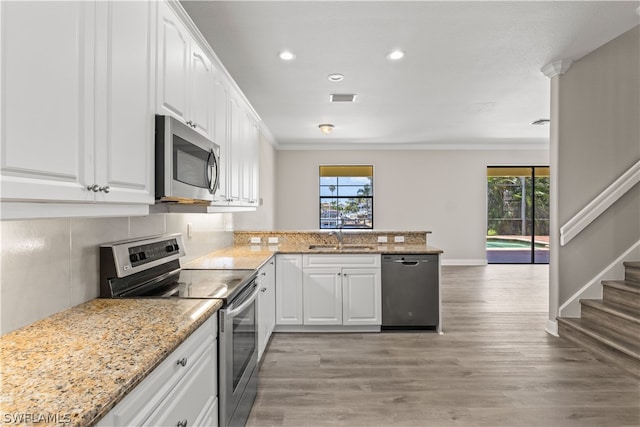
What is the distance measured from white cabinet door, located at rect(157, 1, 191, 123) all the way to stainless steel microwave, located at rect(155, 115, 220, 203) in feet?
0.34

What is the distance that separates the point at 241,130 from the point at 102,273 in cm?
182

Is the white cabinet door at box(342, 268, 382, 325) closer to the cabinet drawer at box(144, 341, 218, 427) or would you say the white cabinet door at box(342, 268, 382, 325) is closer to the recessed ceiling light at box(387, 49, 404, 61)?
the recessed ceiling light at box(387, 49, 404, 61)

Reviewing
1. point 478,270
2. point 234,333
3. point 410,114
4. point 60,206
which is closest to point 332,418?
point 234,333

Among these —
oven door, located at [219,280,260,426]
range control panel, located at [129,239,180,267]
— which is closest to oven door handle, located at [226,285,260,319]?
oven door, located at [219,280,260,426]

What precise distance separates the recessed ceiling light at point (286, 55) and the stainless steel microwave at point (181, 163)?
148 cm

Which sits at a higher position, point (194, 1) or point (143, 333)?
point (194, 1)

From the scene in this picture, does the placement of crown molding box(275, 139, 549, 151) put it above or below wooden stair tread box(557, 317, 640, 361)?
above

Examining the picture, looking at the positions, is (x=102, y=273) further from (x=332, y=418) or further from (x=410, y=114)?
(x=410, y=114)

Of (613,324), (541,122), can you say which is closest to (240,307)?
(613,324)

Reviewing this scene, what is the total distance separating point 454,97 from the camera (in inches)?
184

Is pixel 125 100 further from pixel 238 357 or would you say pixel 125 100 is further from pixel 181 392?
pixel 238 357

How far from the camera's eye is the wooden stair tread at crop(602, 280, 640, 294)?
3.25m

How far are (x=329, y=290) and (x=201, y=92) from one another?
230 cm

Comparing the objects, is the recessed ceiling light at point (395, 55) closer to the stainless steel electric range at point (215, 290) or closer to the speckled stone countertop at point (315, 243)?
the speckled stone countertop at point (315, 243)
